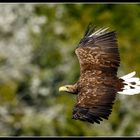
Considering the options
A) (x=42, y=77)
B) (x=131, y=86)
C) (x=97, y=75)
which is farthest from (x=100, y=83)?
(x=42, y=77)

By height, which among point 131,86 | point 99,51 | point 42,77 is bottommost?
point 42,77

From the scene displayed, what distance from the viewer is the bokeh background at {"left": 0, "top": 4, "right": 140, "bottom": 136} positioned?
18688mm

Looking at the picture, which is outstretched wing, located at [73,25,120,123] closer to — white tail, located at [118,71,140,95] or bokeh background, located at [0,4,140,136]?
white tail, located at [118,71,140,95]

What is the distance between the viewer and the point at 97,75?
7.50 meters

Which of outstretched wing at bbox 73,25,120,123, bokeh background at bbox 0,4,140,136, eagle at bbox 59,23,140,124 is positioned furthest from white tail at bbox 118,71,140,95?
bokeh background at bbox 0,4,140,136

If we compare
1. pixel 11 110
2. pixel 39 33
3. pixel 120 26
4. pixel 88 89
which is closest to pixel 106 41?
pixel 88 89

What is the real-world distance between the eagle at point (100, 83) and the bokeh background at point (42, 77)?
9044mm

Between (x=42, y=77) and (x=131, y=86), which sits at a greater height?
(x=131, y=86)

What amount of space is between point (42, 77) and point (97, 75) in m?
11.7

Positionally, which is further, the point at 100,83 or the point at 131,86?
the point at 131,86

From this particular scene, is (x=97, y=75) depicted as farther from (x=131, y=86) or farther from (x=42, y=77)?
(x=42, y=77)

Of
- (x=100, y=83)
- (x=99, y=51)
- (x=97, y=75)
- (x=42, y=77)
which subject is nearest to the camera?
(x=100, y=83)

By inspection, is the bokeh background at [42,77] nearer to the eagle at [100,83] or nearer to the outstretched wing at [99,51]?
the outstretched wing at [99,51]

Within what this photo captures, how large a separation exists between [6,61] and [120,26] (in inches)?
167
